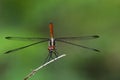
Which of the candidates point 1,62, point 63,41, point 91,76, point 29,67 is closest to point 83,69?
point 91,76

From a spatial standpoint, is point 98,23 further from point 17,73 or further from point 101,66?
point 17,73

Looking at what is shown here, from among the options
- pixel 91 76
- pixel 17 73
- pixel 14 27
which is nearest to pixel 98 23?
pixel 91 76

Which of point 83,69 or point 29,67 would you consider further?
point 83,69

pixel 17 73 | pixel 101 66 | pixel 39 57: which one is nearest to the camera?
pixel 17 73

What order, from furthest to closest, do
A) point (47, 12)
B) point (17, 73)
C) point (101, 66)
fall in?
point (47, 12), point (101, 66), point (17, 73)

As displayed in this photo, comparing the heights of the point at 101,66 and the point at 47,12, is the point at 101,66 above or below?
below

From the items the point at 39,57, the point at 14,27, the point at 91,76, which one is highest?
the point at 14,27
